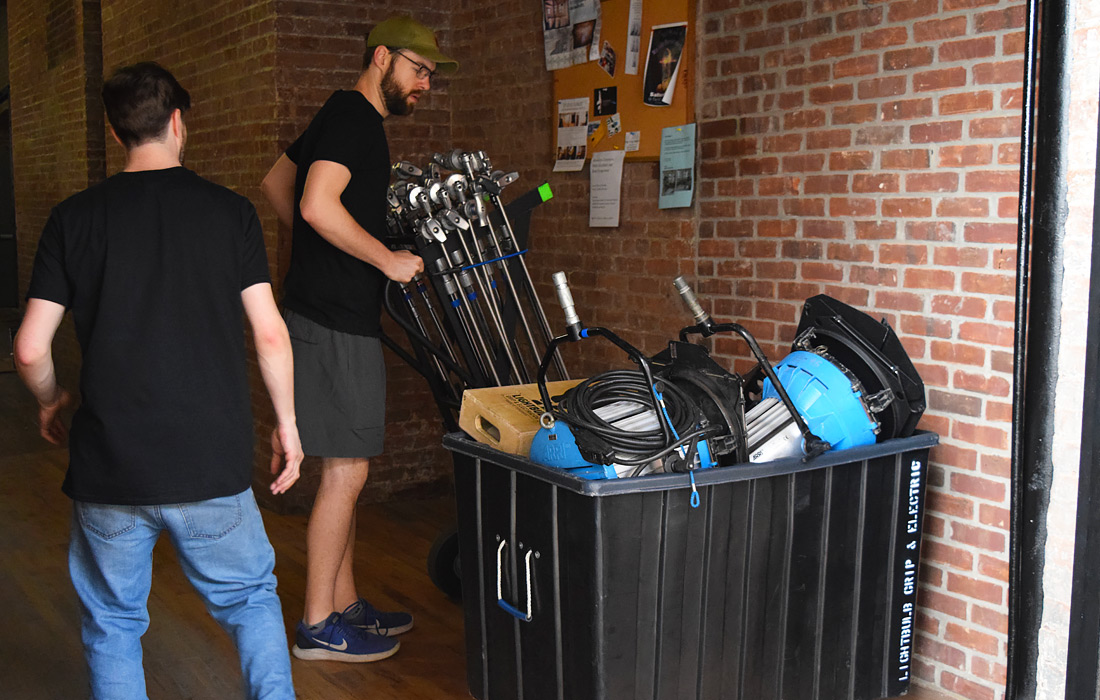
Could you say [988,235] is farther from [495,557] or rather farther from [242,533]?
[242,533]

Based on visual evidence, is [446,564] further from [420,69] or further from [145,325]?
[145,325]

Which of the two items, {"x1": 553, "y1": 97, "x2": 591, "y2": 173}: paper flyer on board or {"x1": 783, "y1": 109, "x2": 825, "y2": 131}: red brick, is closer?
{"x1": 783, "y1": 109, "x2": 825, "y2": 131}: red brick

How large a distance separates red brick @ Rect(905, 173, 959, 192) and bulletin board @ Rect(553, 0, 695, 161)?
92 cm

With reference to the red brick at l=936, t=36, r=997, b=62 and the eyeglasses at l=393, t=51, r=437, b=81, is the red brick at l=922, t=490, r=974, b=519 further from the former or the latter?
→ the eyeglasses at l=393, t=51, r=437, b=81

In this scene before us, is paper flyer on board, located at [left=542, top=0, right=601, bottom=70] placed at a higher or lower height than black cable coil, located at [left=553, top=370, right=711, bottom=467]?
higher

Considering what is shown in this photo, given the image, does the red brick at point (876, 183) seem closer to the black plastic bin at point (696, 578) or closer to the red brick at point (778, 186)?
the red brick at point (778, 186)

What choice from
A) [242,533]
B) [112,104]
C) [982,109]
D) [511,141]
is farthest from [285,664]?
[511,141]

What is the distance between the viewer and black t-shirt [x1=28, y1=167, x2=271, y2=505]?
212cm

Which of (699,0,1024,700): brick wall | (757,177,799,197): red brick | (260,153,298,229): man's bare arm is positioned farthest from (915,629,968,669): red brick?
(260,153,298,229): man's bare arm

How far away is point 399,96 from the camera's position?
314cm

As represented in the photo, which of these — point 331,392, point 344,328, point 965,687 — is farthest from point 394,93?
point 965,687

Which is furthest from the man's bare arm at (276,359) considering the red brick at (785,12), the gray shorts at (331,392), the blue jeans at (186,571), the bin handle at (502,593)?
the red brick at (785,12)

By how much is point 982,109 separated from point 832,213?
21.3 inches

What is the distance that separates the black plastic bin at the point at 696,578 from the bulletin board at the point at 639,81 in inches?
59.4
